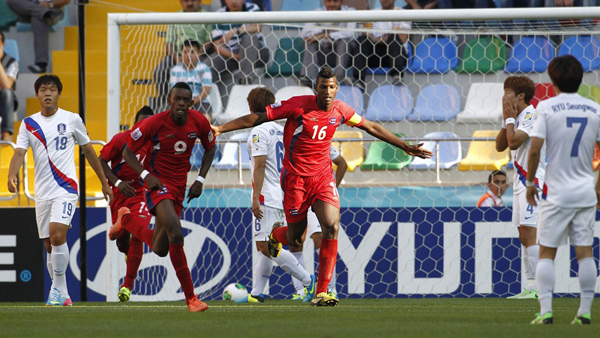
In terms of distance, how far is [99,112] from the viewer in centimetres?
1488

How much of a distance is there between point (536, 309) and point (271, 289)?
12.8ft

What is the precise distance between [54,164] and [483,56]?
6425 mm

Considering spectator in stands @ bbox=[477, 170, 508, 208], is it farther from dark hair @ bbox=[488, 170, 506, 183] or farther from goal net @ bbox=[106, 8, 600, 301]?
goal net @ bbox=[106, 8, 600, 301]

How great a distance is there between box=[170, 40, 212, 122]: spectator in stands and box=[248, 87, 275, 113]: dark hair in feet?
10.4

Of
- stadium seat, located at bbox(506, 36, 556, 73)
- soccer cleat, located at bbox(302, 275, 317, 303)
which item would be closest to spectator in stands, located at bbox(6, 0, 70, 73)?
stadium seat, located at bbox(506, 36, 556, 73)

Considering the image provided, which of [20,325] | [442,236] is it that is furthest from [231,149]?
[20,325]

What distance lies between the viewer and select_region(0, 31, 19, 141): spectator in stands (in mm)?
13703

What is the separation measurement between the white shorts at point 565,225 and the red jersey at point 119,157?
450 cm

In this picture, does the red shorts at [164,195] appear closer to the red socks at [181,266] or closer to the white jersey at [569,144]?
the red socks at [181,266]

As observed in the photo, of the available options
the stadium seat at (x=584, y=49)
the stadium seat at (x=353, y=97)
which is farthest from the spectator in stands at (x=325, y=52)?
the stadium seat at (x=584, y=49)

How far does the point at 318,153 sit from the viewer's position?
315 inches

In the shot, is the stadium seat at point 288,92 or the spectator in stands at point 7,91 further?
the spectator in stands at point 7,91

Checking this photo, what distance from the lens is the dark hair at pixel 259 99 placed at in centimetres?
891

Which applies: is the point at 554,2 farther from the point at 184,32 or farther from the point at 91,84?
the point at 91,84
